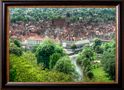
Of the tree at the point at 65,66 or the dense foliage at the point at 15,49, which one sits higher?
the dense foliage at the point at 15,49

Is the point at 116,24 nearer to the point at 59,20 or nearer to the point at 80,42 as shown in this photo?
the point at 80,42

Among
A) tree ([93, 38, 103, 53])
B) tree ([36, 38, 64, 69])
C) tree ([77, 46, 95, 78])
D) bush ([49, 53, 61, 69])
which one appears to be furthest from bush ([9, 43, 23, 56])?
tree ([93, 38, 103, 53])

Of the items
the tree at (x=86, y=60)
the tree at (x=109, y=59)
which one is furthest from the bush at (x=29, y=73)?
the tree at (x=109, y=59)

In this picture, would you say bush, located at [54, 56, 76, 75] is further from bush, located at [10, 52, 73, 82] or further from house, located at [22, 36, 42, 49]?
house, located at [22, 36, 42, 49]

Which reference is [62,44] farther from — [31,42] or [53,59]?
[31,42]

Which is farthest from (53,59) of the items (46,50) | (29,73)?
(29,73)

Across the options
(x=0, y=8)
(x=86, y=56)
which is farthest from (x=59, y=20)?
(x=0, y=8)

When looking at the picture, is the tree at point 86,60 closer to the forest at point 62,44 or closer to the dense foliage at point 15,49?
the forest at point 62,44
